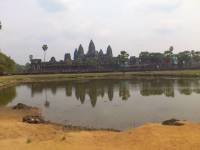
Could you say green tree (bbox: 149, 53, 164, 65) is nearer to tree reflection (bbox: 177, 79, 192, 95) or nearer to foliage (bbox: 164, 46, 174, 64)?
foliage (bbox: 164, 46, 174, 64)

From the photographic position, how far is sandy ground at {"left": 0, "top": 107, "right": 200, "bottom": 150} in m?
20.0

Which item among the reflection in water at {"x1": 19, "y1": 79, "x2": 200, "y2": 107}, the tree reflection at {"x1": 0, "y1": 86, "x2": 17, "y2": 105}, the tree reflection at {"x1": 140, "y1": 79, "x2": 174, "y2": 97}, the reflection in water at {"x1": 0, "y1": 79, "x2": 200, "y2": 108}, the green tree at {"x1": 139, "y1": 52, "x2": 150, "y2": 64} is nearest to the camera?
the tree reflection at {"x1": 0, "y1": 86, "x2": 17, "y2": 105}

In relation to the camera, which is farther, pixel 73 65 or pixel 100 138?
pixel 73 65

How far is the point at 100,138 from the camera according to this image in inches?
886

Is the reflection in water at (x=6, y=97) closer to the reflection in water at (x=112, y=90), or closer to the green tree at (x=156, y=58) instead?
the reflection in water at (x=112, y=90)

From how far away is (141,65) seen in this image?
16675 cm

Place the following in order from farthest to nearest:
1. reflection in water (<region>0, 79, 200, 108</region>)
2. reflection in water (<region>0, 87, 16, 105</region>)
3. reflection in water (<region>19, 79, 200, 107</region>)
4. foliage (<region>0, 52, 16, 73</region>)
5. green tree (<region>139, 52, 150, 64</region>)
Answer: green tree (<region>139, 52, 150, 64</region>), foliage (<region>0, 52, 16, 73</region>), reflection in water (<region>19, 79, 200, 107</region>), reflection in water (<region>0, 79, 200, 108</region>), reflection in water (<region>0, 87, 16, 105</region>)

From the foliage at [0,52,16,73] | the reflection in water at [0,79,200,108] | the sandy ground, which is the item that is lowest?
the sandy ground

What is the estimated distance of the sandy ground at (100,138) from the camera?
20.0 m

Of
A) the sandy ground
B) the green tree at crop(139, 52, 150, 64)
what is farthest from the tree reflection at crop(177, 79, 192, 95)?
A: the green tree at crop(139, 52, 150, 64)

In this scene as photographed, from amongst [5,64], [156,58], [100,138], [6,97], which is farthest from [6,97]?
[156,58]

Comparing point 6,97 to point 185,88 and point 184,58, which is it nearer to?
point 185,88

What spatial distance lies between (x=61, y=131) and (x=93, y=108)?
14.1 m

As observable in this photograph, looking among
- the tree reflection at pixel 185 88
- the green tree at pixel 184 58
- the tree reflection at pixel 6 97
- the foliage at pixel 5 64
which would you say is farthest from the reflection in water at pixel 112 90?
the green tree at pixel 184 58
